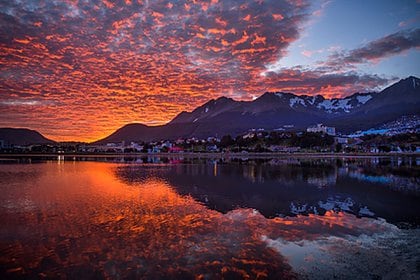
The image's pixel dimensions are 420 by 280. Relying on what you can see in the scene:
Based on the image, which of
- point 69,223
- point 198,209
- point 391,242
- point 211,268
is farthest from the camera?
point 198,209

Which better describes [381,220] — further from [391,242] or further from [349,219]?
[391,242]

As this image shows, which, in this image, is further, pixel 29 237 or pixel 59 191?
pixel 59 191

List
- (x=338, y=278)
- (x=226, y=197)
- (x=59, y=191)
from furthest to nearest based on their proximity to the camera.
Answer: (x=59, y=191) < (x=226, y=197) < (x=338, y=278)

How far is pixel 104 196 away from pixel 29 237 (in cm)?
1087

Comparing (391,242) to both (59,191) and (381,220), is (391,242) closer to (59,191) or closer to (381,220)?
(381,220)

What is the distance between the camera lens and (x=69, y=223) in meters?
15.2

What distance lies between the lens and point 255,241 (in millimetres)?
12602

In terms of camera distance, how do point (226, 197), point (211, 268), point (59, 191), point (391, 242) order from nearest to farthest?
point (211, 268) → point (391, 242) → point (226, 197) → point (59, 191)

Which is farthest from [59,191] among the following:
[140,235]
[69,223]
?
[140,235]

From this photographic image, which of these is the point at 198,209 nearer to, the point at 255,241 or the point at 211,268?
the point at 255,241

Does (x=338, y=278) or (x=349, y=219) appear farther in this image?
(x=349, y=219)

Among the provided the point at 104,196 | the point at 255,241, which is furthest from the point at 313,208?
the point at 104,196

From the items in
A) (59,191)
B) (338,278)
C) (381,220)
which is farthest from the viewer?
(59,191)

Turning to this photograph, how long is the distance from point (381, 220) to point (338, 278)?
8.86 m
